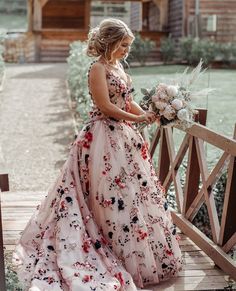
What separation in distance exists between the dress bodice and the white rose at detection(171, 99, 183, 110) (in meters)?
0.33

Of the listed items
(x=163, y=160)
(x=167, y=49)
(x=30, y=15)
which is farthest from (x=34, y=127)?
(x=30, y=15)

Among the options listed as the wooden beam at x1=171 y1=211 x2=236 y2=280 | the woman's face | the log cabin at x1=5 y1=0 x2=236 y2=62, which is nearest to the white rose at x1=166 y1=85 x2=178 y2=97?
the woman's face

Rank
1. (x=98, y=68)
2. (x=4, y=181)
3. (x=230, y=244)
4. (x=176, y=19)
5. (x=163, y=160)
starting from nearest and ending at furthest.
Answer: (x=4, y=181)
(x=98, y=68)
(x=230, y=244)
(x=163, y=160)
(x=176, y=19)

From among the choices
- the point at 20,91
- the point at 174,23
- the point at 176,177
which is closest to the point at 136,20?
the point at 174,23

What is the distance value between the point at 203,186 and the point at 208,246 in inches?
18.1

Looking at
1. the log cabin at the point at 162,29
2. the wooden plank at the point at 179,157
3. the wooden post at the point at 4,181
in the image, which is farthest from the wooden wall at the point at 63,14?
the wooden post at the point at 4,181

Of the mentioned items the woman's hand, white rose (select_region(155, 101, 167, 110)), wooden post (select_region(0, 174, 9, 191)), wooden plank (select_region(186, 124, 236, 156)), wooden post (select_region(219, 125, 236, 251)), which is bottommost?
wooden post (select_region(219, 125, 236, 251))

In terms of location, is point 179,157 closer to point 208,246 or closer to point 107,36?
point 208,246

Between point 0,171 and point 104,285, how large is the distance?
1.00 m

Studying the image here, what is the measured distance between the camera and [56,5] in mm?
27188

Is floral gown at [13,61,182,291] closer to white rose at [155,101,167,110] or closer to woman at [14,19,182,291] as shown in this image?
woman at [14,19,182,291]

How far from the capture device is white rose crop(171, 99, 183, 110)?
13.0 feet

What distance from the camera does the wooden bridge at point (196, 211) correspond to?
4.05m

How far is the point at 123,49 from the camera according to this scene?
3.86 m
